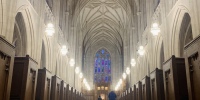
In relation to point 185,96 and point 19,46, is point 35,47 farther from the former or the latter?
point 185,96

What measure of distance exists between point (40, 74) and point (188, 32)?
8.93 m

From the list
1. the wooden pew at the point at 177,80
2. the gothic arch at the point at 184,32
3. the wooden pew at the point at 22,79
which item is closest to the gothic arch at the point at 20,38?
the wooden pew at the point at 22,79

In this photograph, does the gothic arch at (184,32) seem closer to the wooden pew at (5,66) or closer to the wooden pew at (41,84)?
the wooden pew at (41,84)

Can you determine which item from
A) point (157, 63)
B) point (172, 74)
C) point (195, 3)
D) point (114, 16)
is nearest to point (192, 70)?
point (172, 74)

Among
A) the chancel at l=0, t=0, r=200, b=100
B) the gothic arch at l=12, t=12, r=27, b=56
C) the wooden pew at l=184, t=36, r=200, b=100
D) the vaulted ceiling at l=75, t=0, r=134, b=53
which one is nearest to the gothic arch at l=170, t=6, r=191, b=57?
the chancel at l=0, t=0, r=200, b=100

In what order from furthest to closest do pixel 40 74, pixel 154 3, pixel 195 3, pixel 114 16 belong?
pixel 114 16 → pixel 154 3 → pixel 195 3 → pixel 40 74

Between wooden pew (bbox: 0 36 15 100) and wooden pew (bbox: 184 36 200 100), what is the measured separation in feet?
14.2

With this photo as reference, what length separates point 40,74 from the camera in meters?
9.02

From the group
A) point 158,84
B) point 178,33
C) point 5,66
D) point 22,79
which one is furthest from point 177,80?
point 178,33

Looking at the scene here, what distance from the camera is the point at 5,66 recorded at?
5.27 metres

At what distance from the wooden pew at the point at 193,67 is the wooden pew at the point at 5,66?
4.32m

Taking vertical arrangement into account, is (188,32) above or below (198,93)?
above

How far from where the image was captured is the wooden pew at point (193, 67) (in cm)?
502

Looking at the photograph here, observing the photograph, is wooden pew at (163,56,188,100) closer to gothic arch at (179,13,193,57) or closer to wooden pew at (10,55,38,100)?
wooden pew at (10,55,38,100)
